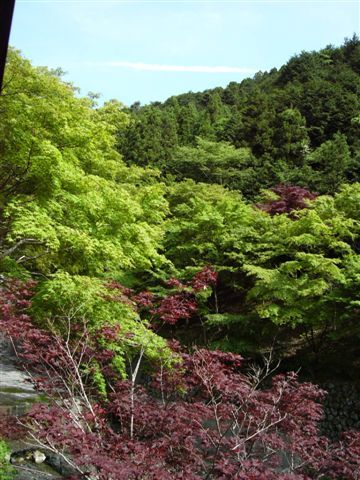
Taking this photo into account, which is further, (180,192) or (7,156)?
(180,192)

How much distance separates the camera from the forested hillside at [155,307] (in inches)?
170

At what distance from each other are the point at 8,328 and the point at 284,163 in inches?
778

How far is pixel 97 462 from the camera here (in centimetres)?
327

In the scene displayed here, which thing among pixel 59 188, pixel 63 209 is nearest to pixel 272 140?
pixel 63 209

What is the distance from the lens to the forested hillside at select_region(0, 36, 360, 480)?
4328 mm

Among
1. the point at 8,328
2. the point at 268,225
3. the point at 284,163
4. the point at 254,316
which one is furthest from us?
the point at 284,163

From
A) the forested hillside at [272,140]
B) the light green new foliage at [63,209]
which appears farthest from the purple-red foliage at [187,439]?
the forested hillside at [272,140]

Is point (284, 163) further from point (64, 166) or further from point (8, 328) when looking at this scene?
point (8, 328)

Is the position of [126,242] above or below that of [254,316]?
above

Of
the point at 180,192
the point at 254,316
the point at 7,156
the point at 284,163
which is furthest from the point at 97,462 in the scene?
the point at 284,163

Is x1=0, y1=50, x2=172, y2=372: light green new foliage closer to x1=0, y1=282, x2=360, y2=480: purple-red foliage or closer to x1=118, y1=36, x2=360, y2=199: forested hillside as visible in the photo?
x1=0, y1=282, x2=360, y2=480: purple-red foliage

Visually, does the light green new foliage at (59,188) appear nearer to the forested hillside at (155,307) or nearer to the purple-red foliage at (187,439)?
the forested hillside at (155,307)

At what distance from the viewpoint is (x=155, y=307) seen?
9.77m

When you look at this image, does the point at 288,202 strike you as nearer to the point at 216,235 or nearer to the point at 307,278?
the point at 216,235
